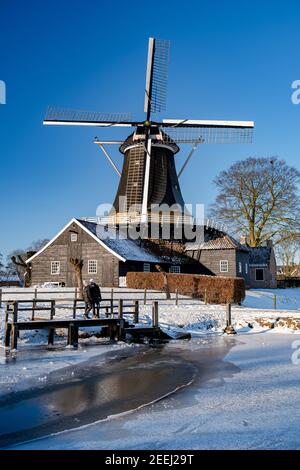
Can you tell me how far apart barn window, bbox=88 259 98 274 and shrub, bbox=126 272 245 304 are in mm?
4141

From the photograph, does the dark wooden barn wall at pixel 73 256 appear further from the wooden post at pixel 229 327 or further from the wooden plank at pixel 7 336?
the wooden plank at pixel 7 336

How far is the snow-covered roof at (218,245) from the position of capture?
1512 inches

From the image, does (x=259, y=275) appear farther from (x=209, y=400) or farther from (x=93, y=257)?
(x=209, y=400)

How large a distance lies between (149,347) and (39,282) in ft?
76.8

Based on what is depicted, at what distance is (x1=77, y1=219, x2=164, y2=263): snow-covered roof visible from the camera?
33938mm

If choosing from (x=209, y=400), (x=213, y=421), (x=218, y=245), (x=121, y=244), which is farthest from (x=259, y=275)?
(x=213, y=421)

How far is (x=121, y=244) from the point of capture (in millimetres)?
35438

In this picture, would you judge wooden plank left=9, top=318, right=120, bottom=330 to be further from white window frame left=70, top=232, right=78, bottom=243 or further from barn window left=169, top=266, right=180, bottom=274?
barn window left=169, top=266, right=180, bottom=274

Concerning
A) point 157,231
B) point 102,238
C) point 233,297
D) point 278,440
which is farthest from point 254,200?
point 278,440

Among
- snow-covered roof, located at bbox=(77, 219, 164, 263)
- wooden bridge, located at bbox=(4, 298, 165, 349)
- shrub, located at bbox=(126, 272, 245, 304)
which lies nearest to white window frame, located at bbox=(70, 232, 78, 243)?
snow-covered roof, located at bbox=(77, 219, 164, 263)

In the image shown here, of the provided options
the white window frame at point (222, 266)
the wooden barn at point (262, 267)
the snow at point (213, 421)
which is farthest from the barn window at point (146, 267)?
the snow at point (213, 421)

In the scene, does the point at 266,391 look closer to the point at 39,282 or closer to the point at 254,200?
the point at 39,282

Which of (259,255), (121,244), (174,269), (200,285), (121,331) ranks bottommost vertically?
(121,331)

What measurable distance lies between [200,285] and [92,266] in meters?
10.7
